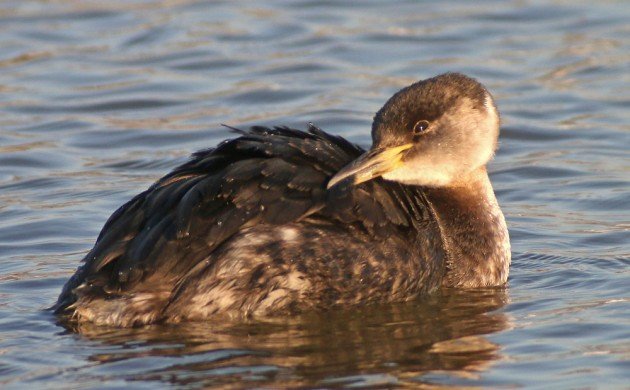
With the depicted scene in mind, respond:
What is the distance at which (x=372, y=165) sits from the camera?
8.81 metres

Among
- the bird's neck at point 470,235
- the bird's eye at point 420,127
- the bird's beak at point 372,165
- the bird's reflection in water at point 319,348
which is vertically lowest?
the bird's reflection in water at point 319,348

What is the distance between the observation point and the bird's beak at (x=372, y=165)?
8492 mm

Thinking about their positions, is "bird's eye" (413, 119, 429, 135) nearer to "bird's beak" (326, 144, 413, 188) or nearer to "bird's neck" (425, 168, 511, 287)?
"bird's beak" (326, 144, 413, 188)

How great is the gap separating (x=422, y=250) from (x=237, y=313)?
1153 mm

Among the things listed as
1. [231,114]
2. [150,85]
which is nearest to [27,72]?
[150,85]

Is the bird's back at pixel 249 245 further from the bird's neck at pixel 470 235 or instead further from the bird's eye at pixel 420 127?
the bird's eye at pixel 420 127

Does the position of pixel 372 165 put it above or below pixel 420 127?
below

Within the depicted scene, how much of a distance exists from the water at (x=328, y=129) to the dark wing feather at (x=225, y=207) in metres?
0.38

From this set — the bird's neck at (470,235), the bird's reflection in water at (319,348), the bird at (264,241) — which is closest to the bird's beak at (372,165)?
the bird at (264,241)

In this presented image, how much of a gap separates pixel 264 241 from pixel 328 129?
218 inches

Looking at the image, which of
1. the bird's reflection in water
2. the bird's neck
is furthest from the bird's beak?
the bird's reflection in water

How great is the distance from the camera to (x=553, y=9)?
17188 mm

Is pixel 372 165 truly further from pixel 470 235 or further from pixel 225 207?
pixel 225 207

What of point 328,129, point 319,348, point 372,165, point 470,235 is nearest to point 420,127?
point 372,165
